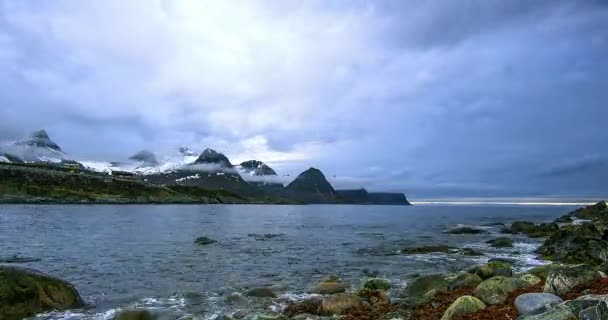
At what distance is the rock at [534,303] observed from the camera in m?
12.5

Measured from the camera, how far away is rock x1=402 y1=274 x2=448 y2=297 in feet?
74.1

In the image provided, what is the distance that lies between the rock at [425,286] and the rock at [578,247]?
13735 millimetres

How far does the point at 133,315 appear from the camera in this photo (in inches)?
679

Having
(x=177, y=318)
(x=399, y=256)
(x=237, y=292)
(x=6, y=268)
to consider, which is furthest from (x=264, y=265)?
(x=6, y=268)

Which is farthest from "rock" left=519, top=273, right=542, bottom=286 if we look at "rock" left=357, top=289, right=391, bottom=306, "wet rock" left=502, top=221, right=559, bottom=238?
"wet rock" left=502, top=221, right=559, bottom=238

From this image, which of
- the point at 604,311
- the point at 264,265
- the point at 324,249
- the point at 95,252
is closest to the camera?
the point at 604,311

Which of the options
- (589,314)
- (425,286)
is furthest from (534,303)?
(425,286)

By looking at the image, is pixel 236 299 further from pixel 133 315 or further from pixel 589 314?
pixel 589 314

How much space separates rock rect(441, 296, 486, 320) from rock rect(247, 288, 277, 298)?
1005cm

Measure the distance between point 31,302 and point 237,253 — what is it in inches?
924

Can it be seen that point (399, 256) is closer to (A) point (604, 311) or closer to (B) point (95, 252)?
(B) point (95, 252)

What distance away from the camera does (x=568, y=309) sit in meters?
9.86

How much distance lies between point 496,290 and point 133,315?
14.8m

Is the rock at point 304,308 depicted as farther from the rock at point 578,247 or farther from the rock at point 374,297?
the rock at point 578,247
